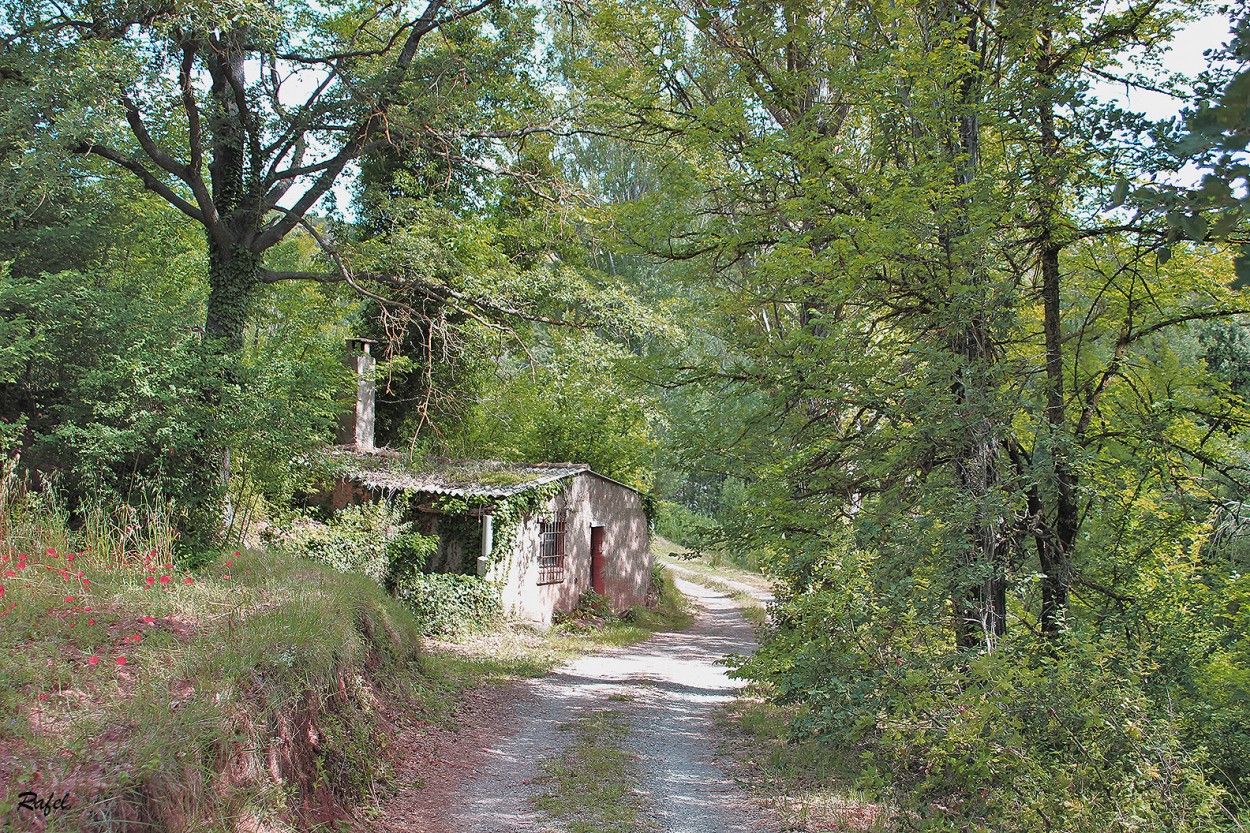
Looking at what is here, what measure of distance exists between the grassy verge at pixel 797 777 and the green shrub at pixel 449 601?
5418 mm

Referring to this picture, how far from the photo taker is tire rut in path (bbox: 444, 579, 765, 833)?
5.99 m

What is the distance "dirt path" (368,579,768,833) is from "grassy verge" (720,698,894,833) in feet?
0.77

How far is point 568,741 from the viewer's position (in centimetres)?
812

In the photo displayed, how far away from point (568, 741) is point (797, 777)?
2.41 metres

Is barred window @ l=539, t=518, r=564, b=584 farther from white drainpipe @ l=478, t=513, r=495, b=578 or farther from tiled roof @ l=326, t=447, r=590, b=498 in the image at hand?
white drainpipe @ l=478, t=513, r=495, b=578

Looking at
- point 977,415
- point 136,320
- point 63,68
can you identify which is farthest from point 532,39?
point 977,415

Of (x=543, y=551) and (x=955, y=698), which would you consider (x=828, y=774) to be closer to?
(x=955, y=698)

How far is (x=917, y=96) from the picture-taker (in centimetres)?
611

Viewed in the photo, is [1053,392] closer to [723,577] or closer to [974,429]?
[974,429]

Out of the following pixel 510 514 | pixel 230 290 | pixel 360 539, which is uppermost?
pixel 230 290

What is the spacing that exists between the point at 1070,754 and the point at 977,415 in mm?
2128

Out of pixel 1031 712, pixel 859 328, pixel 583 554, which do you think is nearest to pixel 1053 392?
pixel 859 328

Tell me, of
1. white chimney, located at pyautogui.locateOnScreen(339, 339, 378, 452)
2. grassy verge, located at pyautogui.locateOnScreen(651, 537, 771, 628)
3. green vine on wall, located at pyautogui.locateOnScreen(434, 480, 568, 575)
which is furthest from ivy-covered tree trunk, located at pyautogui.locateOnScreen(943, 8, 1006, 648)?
grassy verge, located at pyautogui.locateOnScreen(651, 537, 771, 628)

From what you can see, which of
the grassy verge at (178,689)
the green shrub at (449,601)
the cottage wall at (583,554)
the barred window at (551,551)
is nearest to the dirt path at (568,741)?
the grassy verge at (178,689)
